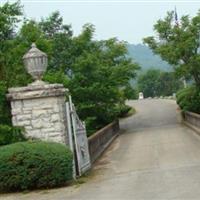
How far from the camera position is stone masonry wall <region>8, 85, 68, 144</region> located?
15.2 m

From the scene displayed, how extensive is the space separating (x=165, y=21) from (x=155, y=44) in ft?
6.08

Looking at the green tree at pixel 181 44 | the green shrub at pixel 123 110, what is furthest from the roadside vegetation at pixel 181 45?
the green shrub at pixel 123 110

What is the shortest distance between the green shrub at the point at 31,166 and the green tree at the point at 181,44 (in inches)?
1016

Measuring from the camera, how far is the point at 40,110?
15.3 metres

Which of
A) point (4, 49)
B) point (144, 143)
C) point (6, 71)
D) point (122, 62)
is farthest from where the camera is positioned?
point (122, 62)

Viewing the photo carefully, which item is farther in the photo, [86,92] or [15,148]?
[86,92]

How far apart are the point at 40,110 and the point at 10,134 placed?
1066 millimetres

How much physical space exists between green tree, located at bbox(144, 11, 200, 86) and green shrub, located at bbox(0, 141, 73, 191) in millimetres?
25813

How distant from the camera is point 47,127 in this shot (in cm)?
1530

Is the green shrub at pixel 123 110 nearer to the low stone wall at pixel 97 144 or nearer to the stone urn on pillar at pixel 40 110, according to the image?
the low stone wall at pixel 97 144

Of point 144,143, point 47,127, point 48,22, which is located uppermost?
point 48,22

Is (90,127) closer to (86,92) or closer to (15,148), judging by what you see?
(86,92)

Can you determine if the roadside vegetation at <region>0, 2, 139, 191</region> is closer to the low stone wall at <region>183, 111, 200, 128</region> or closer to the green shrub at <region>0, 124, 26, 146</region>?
the green shrub at <region>0, 124, 26, 146</region>

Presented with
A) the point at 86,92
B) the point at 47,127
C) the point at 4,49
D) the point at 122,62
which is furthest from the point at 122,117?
the point at 47,127
